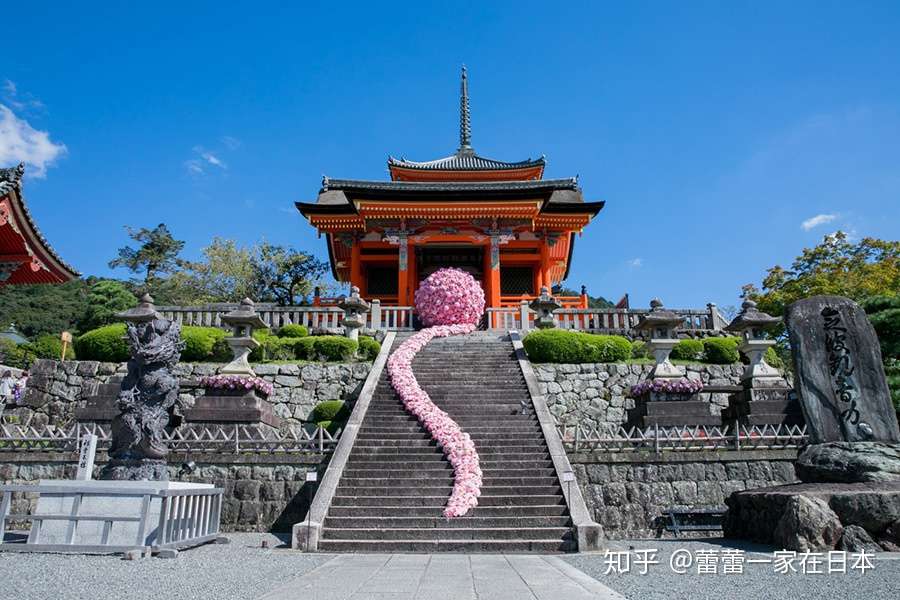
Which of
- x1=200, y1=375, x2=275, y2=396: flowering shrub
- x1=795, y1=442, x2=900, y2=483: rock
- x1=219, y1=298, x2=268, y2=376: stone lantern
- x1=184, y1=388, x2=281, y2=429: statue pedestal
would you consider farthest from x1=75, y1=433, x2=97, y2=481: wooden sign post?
x1=795, y1=442, x2=900, y2=483: rock

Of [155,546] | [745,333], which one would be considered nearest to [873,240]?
[745,333]

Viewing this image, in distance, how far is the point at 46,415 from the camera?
569 inches

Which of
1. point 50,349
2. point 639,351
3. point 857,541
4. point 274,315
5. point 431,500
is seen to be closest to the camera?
point 857,541

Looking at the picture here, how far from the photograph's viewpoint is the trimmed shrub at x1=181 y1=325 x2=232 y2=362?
50.7ft

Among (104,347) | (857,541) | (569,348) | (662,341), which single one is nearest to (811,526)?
(857,541)

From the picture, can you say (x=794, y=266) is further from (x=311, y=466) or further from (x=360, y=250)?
(x=311, y=466)

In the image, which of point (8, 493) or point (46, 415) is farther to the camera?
point (46, 415)

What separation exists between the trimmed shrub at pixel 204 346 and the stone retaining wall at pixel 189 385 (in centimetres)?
36

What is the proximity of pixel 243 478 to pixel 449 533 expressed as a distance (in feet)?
15.4

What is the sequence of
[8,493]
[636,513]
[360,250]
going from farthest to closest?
1. [360,250]
2. [636,513]
3. [8,493]

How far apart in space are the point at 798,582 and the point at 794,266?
26266 mm

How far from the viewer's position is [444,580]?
18.9 ft

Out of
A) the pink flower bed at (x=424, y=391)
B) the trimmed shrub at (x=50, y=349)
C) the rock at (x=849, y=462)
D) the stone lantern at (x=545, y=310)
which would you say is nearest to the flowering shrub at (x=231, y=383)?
the pink flower bed at (x=424, y=391)

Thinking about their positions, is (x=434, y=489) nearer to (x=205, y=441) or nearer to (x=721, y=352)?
(x=205, y=441)
